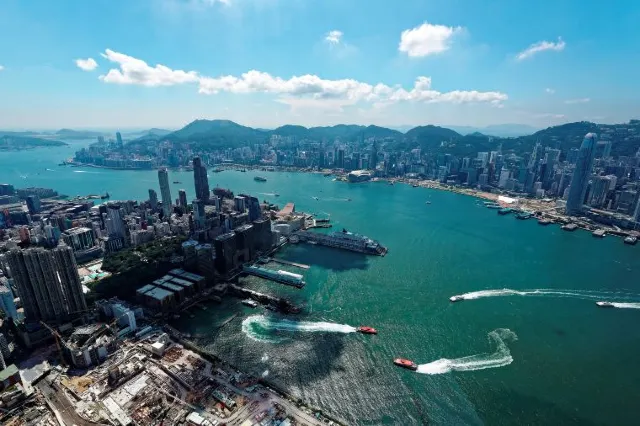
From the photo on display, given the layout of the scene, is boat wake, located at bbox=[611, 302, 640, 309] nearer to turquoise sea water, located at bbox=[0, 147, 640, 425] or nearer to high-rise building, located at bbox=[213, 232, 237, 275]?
turquoise sea water, located at bbox=[0, 147, 640, 425]

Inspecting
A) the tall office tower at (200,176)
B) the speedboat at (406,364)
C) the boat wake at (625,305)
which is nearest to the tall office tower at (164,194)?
the tall office tower at (200,176)

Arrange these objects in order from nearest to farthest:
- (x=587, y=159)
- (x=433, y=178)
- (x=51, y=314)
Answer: (x=51, y=314), (x=587, y=159), (x=433, y=178)

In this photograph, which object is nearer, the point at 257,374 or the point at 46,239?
the point at 257,374

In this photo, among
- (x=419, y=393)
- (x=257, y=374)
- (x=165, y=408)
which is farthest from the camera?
(x=257, y=374)

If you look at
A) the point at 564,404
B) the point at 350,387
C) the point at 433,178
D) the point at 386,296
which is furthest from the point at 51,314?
the point at 433,178

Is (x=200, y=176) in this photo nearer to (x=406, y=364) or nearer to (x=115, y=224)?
(x=115, y=224)

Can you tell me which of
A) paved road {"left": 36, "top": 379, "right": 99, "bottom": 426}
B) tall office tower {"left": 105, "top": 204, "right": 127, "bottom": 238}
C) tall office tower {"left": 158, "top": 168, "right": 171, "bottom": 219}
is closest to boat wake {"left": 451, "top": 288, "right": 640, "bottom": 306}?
paved road {"left": 36, "top": 379, "right": 99, "bottom": 426}

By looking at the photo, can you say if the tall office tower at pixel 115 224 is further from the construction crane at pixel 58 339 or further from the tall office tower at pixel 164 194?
the construction crane at pixel 58 339

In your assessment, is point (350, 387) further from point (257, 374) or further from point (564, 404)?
point (564, 404)
